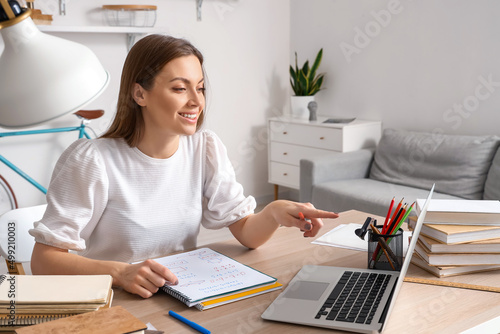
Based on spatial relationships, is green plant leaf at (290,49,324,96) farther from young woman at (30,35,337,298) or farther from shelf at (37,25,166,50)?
young woman at (30,35,337,298)

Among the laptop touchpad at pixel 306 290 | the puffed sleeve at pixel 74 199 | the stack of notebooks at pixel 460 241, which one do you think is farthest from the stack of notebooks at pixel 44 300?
the stack of notebooks at pixel 460 241

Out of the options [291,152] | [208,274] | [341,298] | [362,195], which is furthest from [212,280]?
[291,152]

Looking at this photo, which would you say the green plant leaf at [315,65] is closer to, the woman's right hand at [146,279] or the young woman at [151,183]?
the young woman at [151,183]

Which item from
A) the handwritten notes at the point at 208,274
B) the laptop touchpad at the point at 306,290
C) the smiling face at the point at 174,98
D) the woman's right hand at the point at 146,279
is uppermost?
the smiling face at the point at 174,98

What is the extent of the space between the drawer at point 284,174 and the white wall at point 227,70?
0.85ft

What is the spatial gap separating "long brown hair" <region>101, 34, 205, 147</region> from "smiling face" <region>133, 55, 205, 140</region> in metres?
0.02

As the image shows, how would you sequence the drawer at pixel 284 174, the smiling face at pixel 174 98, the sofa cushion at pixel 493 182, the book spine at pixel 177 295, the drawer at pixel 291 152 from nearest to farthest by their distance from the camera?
1. the book spine at pixel 177 295
2. the smiling face at pixel 174 98
3. the sofa cushion at pixel 493 182
4. the drawer at pixel 291 152
5. the drawer at pixel 284 174

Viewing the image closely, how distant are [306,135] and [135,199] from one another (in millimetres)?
2875

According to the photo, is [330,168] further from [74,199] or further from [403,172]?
[74,199]

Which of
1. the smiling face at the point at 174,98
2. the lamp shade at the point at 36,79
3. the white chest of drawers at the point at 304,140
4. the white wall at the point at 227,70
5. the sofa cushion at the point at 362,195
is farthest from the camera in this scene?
the white chest of drawers at the point at 304,140

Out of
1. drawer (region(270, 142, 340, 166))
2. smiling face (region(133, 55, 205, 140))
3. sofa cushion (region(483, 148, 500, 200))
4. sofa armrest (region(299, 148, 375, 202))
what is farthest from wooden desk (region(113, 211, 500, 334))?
drawer (region(270, 142, 340, 166))

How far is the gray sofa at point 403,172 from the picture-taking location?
3.31 meters

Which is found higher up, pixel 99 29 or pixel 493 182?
pixel 99 29

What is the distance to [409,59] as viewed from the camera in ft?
13.0
